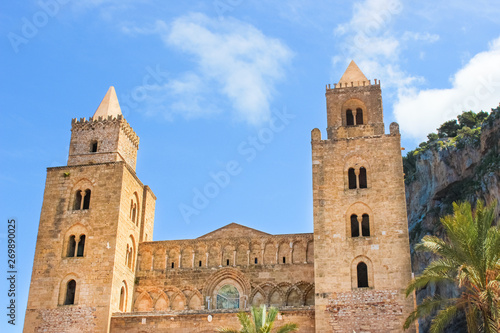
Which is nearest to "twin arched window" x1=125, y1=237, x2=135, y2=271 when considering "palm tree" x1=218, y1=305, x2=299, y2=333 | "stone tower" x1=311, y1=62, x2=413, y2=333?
"stone tower" x1=311, y1=62, x2=413, y2=333

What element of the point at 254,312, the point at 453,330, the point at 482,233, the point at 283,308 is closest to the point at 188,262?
the point at 283,308

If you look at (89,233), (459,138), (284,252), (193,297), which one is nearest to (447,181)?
(459,138)

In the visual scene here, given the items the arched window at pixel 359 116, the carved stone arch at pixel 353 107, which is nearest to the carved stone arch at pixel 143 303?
the carved stone arch at pixel 353 107

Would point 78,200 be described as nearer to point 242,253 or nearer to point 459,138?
point 242,253

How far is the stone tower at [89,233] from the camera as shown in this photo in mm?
29547

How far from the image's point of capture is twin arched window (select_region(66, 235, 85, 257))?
3112 cm

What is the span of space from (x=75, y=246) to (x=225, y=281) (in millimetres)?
7700

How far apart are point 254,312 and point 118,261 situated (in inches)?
367

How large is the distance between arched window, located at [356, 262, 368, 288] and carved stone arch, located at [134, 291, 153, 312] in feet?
35.4

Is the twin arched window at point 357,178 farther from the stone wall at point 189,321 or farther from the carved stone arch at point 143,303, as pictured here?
the carved stone arch at point 143,303

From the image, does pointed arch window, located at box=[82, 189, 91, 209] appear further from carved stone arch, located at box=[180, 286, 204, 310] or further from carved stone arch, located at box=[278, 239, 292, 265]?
carved stone arch, located at box=[278, 239, 292, 265]

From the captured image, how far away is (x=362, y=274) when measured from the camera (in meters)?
28.7

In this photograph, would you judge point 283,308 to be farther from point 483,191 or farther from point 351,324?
point 483,191

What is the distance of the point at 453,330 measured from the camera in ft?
147
